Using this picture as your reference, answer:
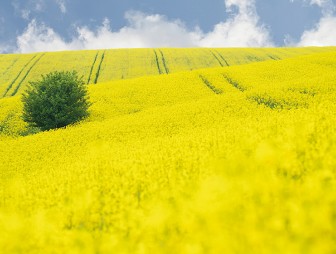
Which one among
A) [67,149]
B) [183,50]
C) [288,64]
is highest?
[183,50]

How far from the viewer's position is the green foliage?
27859 millimetres

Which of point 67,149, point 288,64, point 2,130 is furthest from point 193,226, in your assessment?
point 288,64

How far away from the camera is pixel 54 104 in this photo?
27.9 meters

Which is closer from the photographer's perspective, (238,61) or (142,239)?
(142,239)

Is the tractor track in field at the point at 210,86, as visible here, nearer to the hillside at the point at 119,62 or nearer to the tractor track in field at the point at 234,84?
the tractor track in field at the point at 234,84

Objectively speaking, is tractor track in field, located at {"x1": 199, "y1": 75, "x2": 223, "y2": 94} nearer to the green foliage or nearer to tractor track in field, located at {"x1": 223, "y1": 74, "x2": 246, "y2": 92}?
tractor track in field, located at {"x1": 223, "y1": 74, "x2": 246, "y2": 92}

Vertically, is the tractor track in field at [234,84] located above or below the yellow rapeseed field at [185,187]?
above

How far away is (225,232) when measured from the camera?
3.73 m

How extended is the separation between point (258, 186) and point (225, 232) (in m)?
1.27

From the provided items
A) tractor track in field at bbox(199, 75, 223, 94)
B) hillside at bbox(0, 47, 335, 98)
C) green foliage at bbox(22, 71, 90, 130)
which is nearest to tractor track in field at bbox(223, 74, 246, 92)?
tractor track in field at bbox(199, 75, 223, 94)

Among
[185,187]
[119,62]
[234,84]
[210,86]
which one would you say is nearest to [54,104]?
[210,86]

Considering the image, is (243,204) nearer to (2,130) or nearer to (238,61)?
(2,130)

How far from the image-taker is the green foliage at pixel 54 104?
27.9 meters

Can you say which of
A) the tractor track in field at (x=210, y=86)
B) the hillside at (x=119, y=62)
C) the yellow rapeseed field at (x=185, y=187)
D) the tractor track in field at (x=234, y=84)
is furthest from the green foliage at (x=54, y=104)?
the hillside at (x=119, y=62)
